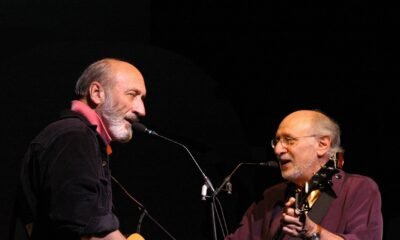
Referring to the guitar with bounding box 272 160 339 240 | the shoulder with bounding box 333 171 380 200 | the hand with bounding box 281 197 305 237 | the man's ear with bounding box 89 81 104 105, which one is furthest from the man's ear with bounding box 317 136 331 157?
the man's ear with bounding box 89 81 104 105

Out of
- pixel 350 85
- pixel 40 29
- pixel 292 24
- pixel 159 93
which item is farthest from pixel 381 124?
pixel 40 29

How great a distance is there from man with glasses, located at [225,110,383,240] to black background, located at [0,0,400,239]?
60cm

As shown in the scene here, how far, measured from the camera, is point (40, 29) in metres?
3.75

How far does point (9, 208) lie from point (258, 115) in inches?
75.0

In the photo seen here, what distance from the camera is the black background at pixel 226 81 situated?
4.02 meters

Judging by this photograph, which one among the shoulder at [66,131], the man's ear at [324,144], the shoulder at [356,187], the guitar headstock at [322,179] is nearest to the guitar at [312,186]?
the guitar headstock at [322,179]

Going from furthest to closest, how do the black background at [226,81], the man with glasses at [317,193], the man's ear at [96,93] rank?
the black background at [226,81], the man with glasses at [317,193], the man's ear at [96,93]

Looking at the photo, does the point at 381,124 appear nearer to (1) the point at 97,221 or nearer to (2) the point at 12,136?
(2) the point at 12,136

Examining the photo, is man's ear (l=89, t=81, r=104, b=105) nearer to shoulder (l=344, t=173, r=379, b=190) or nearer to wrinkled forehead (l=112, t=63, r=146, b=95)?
wrinkled forehead (l=112, t=63, r=146, b=95)

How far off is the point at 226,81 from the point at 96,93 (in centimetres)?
187

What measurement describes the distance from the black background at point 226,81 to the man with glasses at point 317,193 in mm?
601

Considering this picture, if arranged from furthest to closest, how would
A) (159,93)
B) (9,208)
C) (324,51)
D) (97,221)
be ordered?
(324,51) < (159,93) < (9,208) < (97,221)

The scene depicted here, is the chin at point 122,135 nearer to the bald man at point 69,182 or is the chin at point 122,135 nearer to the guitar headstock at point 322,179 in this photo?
the bald man at point 69,182

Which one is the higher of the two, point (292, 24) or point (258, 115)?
point (292, 24)
